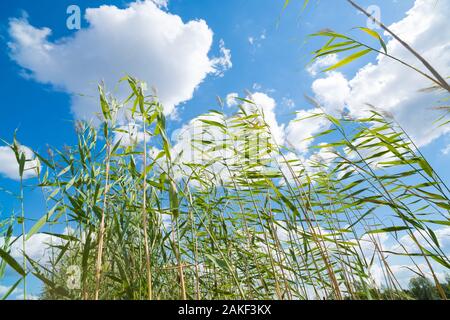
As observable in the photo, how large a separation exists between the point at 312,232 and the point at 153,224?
3.32 ft

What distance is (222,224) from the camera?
2025 mm

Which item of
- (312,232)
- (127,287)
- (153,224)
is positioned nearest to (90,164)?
(153,224)

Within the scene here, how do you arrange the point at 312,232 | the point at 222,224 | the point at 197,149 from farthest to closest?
the point at 197,149 < the point at 222,224 < the point at 312,232

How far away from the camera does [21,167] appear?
1.68 meters
